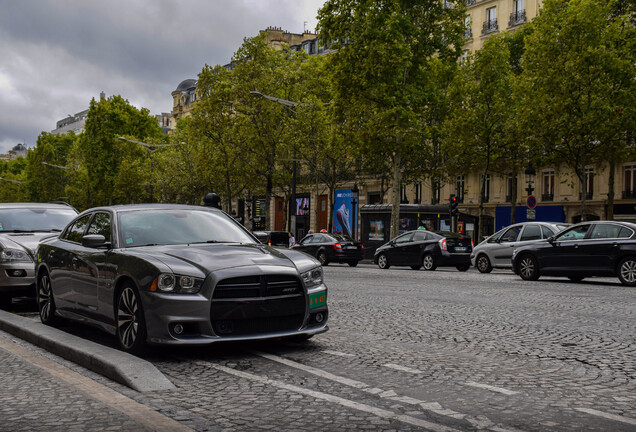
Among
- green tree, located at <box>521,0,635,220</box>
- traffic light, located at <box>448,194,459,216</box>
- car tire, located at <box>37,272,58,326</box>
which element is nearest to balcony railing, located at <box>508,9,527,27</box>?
green tree, located at <box>521,0,635,220</box>

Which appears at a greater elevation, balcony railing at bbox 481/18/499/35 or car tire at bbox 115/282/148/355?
balcony railing at bbox 481/18/499/35

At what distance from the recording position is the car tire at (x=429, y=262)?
26525 mm

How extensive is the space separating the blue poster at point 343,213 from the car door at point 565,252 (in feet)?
111

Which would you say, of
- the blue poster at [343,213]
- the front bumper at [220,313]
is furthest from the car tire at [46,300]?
the blue poster at [343,213]

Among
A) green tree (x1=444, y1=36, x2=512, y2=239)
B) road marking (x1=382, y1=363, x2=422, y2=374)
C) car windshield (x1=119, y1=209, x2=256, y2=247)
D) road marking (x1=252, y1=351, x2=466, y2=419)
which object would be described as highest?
green tree (x1=444, y1=36, x2=512, y2=239)

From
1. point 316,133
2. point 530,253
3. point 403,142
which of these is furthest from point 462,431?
point 316,133

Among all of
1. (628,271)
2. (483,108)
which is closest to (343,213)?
(483,108)

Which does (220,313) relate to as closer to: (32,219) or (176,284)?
(176,284)

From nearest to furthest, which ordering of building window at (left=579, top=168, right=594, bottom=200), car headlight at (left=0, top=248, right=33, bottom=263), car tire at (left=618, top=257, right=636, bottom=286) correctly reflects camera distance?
car headlight at (left=0, top=248, right=33, bottom=263), car tire at (left=618, top=257, right=636, bottom=286), building window at (left=579, top=168, right=594, bottom=200)

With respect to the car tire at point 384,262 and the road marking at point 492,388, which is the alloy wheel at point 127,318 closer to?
the road marking at point 492,388

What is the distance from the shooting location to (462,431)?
427cm

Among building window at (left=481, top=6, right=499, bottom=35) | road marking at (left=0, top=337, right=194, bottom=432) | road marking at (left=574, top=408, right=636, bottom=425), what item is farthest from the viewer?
building window at (left=481, top=6, right=499, bottom=35)

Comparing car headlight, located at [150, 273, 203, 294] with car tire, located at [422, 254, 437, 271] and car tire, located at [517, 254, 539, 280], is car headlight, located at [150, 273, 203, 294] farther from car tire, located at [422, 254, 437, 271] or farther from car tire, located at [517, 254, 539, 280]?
car tire, located at [422, 254, 437, 271]

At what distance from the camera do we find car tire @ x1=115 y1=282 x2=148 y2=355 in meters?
6.52
